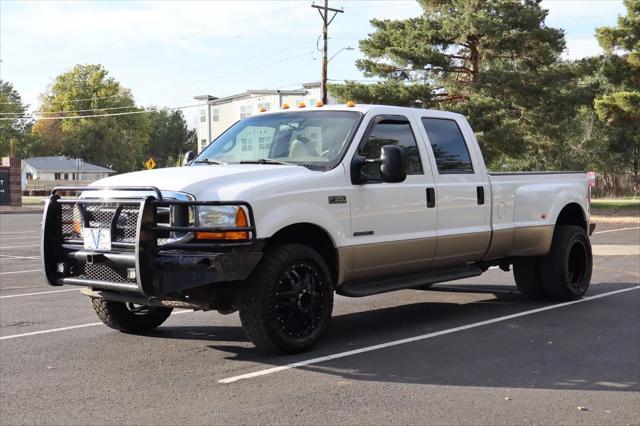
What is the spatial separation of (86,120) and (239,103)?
34356mm

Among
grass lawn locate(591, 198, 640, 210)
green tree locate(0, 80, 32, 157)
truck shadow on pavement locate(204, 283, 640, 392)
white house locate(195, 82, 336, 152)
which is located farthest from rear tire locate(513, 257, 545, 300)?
green tree locate(0, 80, 32, 157)

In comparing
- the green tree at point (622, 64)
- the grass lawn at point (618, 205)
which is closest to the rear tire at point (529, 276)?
the green tree at point (622, 64)

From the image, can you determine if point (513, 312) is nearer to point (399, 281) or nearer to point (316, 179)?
point (399, 281)

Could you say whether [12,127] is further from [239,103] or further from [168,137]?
[168,137]

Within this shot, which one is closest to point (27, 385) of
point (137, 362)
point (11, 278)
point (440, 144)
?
point (137, 362)

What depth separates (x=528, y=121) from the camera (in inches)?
1315

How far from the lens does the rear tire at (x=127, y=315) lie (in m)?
7.46

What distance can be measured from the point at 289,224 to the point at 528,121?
94.5 ft

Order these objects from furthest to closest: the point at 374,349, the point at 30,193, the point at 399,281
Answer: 1. the point at 30,193
2. the point at 399,281
3. the point at 374,349

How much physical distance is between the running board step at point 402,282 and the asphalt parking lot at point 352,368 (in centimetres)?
47

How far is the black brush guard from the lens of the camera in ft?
19.1

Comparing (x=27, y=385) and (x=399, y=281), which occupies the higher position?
(x=399, y=281)

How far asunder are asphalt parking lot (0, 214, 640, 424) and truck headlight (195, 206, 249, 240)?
103 centimetres

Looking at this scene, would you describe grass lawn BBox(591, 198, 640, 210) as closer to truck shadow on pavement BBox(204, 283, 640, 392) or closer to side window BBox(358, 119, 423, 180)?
truck shadow on pavement BBox(204, 283, 640, 392)
